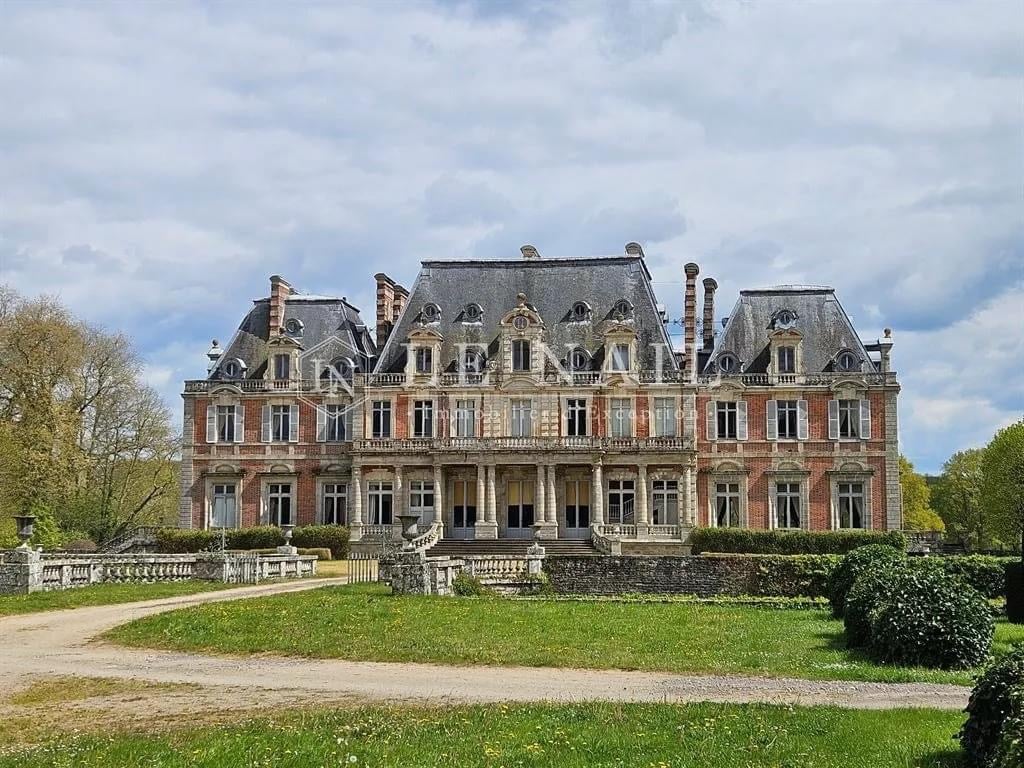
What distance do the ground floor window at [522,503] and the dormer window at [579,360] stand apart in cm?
526

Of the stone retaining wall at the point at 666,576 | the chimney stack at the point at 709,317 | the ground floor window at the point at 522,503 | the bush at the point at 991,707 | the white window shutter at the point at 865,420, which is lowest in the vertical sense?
the stone retaining wall at the point at 666,576

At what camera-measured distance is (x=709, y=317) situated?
5091 cm

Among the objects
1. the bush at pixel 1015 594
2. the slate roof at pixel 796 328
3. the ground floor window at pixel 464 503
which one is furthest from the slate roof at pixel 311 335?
the bush at pixel 1015 594

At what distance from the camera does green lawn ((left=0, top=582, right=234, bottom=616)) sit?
24297 millimetres

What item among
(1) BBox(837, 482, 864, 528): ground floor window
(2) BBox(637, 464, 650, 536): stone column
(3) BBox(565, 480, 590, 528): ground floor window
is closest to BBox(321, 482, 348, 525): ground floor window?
(3) BBox(565, 480, 590, 528): ground floor window

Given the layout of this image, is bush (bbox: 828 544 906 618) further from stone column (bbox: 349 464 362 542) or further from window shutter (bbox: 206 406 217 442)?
window shutter (bbox: 206 406 217 442)

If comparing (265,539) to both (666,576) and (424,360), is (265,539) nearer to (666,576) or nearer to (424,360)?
(424,360)

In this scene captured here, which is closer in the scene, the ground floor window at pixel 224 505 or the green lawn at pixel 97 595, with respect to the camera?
the green lawn at pixel 97 595

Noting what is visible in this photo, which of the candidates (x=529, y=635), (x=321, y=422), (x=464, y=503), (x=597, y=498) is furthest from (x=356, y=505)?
(x=529, y=635)

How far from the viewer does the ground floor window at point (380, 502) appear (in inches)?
1921

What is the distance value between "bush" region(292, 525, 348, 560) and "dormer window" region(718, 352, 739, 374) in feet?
57.2

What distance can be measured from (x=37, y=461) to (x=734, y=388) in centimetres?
2892

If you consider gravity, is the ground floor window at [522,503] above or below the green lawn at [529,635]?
above

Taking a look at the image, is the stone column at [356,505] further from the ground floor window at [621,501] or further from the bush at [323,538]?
the ground floor window at [621,501]
